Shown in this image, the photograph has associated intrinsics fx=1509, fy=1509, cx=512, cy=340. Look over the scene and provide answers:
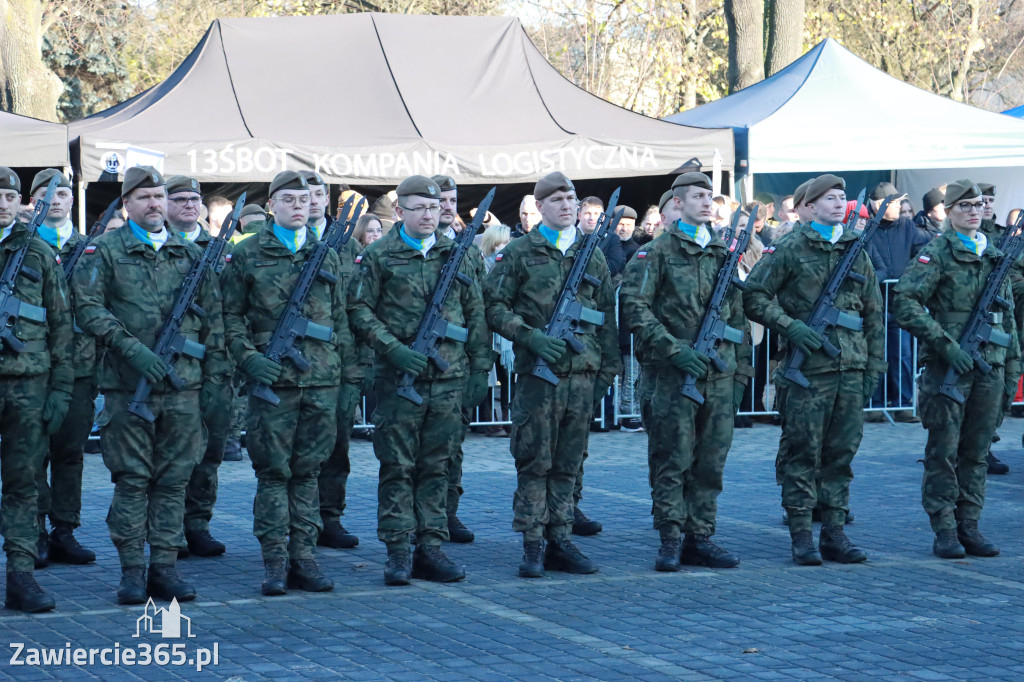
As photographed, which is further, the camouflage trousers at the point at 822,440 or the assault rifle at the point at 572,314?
the camouflage trousers at the point at 822,440

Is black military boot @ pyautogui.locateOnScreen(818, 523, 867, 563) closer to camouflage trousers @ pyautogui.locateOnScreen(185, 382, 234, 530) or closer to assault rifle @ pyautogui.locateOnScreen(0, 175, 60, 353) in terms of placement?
camouflage trousers @ pyautogui.locateOnScreen(185, 382, 234, 530)

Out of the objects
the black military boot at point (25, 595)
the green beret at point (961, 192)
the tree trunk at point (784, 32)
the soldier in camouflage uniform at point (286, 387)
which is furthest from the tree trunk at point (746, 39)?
the black military boot at point (25, 595)

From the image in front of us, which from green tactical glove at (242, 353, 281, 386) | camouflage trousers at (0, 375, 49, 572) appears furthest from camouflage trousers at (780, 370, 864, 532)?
camouflage trousers at (0, 375, 49, 572)

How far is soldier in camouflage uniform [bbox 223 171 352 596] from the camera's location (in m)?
7.27

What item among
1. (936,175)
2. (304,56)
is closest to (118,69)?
(304,56)

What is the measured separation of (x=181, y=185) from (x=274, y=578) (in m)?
2.17

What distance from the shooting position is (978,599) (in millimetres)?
7273

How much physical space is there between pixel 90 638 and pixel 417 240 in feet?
8.29

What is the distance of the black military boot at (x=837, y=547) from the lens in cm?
810

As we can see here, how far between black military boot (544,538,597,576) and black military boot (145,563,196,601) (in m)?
1.89

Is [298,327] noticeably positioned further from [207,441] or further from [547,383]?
[547,383]

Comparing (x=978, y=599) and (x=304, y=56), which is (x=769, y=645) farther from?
(x=304, y=56)

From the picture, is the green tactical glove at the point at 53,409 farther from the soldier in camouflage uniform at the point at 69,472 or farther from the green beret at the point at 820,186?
the green beret at the point at 820,186

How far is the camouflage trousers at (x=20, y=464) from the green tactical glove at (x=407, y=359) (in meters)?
1.64
